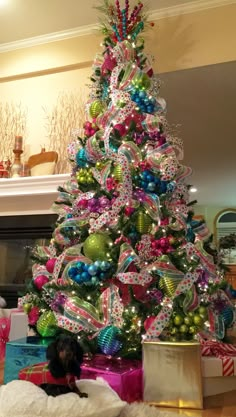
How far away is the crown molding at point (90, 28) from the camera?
2.47 m

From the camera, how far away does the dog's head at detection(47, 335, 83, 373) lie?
115 cm

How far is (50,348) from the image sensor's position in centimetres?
118

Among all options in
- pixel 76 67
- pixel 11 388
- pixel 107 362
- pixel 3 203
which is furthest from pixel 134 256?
pixel 76 67

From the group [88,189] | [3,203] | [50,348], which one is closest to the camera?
[50,348]

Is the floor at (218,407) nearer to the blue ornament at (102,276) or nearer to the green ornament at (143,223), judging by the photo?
the blue ornament at (102,276)

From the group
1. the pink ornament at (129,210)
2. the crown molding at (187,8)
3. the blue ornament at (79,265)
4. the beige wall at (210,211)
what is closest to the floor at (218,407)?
the blue ornament at (79,265)

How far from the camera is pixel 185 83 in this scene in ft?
9.04

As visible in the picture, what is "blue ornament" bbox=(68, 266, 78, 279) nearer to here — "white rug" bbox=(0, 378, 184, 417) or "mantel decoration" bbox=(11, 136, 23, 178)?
"white rug" bbox=(0, 378, 184, 417)

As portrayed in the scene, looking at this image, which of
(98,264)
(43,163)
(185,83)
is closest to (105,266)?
(98,264)

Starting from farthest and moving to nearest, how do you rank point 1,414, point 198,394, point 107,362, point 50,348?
A: point 107,362
point 198,394
point 50,348
point 1,414

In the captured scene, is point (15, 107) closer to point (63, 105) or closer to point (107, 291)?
point (63, 105)

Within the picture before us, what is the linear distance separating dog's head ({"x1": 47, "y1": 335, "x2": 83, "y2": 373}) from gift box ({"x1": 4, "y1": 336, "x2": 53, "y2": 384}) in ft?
1.50

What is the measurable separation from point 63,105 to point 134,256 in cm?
155

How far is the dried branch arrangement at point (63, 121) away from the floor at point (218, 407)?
170 cm
